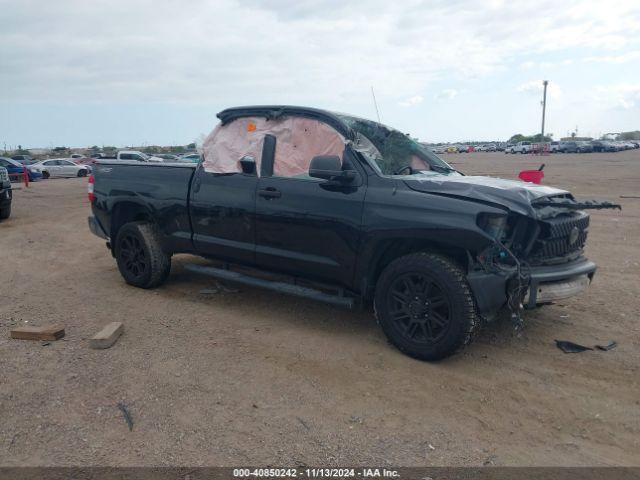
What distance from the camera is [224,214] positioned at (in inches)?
209

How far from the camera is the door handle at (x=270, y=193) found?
4922 mm

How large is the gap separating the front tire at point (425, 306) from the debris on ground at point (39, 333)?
2757mm

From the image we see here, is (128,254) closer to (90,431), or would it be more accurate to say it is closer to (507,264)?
(90,431)

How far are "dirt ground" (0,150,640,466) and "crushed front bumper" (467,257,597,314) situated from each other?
0.55 m

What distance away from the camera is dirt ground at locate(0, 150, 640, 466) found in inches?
121

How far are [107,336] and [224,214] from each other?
1577 millimetres

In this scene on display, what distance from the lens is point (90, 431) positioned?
10.6 feet

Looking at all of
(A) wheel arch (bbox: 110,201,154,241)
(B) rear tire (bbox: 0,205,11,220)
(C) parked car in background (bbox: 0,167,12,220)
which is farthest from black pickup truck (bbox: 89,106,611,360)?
(B) rear tire (bbox: 0,205,11,220)

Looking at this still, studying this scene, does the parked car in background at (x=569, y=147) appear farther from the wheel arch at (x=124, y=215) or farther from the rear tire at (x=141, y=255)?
the rear tire at (x=141, y=255)

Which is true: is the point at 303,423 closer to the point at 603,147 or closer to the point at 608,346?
the point at 608,346

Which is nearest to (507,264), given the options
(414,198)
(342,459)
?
(414,198)

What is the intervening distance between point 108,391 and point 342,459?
1768 millimetres

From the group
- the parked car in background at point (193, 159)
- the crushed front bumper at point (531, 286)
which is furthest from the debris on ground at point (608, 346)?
the parked car in background at point (193, 159)

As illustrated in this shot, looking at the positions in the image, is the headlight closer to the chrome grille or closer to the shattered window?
the chrome grille
